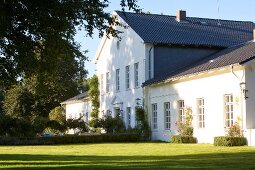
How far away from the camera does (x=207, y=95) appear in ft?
97.9

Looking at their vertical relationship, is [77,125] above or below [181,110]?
below

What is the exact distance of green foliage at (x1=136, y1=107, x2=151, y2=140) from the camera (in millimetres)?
37031

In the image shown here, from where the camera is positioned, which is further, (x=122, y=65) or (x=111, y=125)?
(x=122, y=65)

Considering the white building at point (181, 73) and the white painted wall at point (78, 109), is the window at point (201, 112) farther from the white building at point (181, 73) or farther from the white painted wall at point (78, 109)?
the white painted wall at point (78, 109)

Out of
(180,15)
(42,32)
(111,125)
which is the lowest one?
(111,125)

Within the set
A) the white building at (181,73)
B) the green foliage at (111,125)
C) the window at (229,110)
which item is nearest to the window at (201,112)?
the white building at (181,73)

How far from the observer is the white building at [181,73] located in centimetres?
2748

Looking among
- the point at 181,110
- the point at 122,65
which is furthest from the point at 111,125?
→ the point at 181,110

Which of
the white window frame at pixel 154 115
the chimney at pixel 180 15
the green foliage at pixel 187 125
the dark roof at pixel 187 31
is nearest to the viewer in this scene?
the green foliage at pixel 187 125

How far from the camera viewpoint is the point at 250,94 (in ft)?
87.5

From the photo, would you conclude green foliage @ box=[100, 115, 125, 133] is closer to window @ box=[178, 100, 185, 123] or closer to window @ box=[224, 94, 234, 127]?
window @ box=[178, 100, 185, 123]

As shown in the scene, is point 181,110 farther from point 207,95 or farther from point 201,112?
point 207,95

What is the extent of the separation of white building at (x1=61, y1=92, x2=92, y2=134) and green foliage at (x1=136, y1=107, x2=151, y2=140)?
42.8 feet

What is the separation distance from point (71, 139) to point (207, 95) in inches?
401
